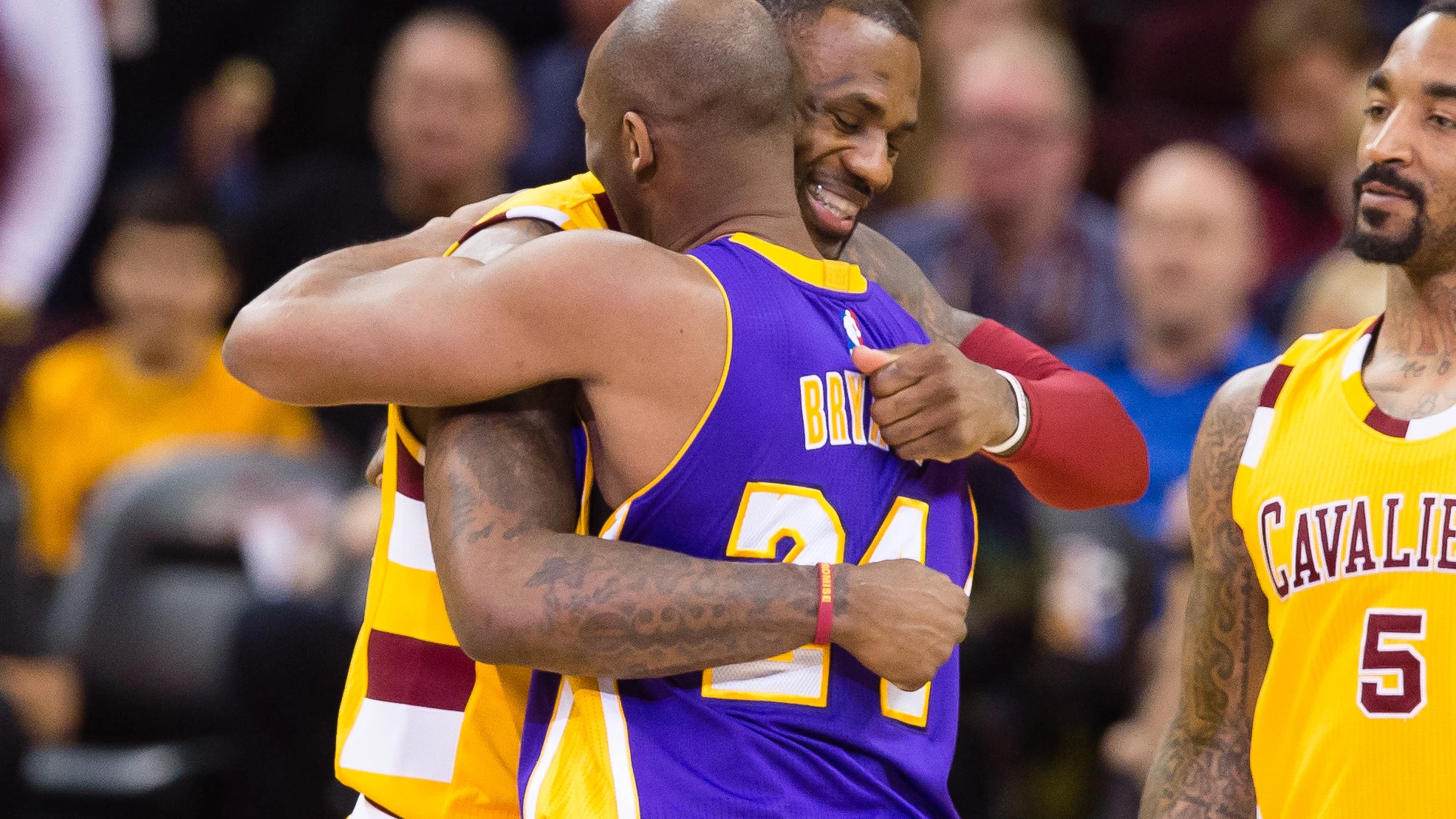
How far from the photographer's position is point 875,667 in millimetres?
2756

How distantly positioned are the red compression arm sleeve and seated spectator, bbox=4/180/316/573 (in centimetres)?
441

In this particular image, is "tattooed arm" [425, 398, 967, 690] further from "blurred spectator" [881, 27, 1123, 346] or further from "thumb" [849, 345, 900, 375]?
"blurred spectator" [881, 27, 1123, 346]

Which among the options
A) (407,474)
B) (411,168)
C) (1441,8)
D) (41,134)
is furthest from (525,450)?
(41,134)

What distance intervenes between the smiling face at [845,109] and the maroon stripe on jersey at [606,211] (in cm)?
31

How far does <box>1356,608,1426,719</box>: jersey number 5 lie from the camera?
3.17 metres

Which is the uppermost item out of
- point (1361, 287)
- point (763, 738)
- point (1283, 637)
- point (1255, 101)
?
point (1255, 101)

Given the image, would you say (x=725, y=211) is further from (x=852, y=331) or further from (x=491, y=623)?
(x=491, y=623)

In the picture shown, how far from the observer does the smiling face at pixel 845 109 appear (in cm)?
305

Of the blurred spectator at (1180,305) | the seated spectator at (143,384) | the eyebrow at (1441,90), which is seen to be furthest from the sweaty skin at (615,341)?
the seated spectator at (143,384)

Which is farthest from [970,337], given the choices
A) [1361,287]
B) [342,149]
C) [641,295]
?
[342,149]

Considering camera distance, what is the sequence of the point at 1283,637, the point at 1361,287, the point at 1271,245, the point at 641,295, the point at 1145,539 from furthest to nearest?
the point at 1271,245 < the point at 1145,539 < the point at 1361,287 < the point at 1283,637 < the point at 641,295

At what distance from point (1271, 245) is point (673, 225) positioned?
5.42 meters

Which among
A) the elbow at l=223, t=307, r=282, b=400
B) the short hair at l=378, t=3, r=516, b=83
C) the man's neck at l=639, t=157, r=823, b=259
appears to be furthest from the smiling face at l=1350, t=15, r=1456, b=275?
the short hair at l=378, t=3, r=516, b=83

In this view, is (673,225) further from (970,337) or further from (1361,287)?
(1361,287)
